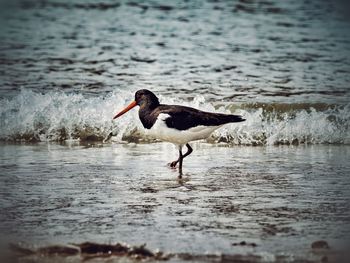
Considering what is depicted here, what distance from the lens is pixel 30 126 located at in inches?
404

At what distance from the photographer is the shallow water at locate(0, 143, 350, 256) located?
5324 millimetres

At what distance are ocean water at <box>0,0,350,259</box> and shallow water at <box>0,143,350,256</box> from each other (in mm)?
15

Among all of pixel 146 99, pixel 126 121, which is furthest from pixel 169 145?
pixel 146 99

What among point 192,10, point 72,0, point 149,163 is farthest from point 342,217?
point 72,0

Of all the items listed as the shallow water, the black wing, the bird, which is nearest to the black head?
the bird

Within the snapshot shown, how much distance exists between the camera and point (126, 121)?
10398 mm

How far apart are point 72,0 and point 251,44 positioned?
24.5ft

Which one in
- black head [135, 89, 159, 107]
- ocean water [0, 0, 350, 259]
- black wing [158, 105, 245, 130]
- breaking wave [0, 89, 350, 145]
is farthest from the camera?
breaking wave [0, 89, 350, 145]

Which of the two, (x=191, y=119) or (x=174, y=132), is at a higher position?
(x=191, y=119)

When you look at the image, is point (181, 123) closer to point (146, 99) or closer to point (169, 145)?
point (146, 99)

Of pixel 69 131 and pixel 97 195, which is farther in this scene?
pixel 69 131

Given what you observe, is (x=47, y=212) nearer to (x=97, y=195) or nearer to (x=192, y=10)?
(x=97, y=195)

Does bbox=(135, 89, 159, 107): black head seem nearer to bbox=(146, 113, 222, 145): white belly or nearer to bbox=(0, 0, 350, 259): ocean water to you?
bbox=(146, 113, 222, 145): white belly

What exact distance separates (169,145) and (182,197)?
127 inches
